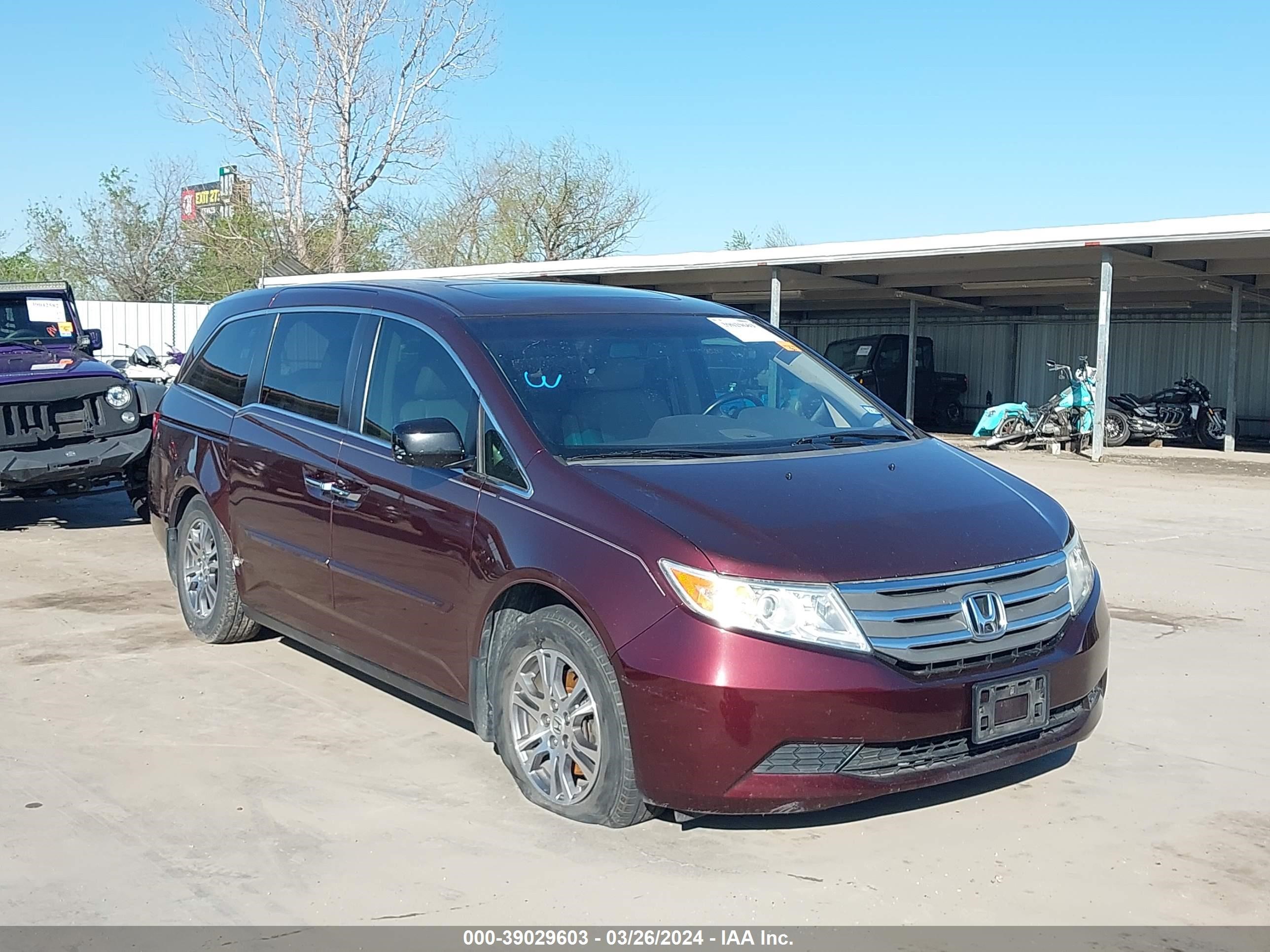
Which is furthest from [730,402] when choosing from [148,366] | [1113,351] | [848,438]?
[1113,351]

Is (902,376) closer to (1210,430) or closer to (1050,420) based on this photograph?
(1210,430)

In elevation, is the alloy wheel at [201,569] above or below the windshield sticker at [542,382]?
below

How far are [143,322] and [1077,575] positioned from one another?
32.4m

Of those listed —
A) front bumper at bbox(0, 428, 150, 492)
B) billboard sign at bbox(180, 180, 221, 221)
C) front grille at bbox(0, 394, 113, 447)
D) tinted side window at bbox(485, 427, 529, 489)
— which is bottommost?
front bumper at bbox(0, 428, 150, 492)

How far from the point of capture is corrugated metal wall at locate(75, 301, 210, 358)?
32.6 metres

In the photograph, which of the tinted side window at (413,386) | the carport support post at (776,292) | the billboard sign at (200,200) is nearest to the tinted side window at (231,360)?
the tinted side window at (413,386)

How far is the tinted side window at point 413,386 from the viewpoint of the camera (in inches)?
191

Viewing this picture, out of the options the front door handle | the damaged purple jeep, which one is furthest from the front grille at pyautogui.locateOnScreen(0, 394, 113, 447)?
the front door handle

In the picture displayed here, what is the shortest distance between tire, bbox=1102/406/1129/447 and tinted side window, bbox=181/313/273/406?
18.4 metres

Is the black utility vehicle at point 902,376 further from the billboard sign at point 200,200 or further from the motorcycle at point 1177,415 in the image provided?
the billboard sign at point 200,200

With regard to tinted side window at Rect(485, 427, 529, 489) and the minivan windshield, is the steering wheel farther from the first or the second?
tinted side window at Rect(485, 427, 529, 489)

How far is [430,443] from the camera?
4.58 metres

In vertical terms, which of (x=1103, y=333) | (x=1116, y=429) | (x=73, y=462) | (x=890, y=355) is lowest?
(x=1116, y=429)

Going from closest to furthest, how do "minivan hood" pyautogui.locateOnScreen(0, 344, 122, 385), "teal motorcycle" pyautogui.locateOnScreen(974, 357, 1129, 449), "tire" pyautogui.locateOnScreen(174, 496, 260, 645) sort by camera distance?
1. "tire" pyautogui.locateOnScreen(174, 496, 260, 645)
2. "minivan hood" pyautogui.locateOnScreen(0, 344, 122, 385)
3. "teal motorcycle" pyautogui.locateOnScreen(974, 357, 1129, 449)
